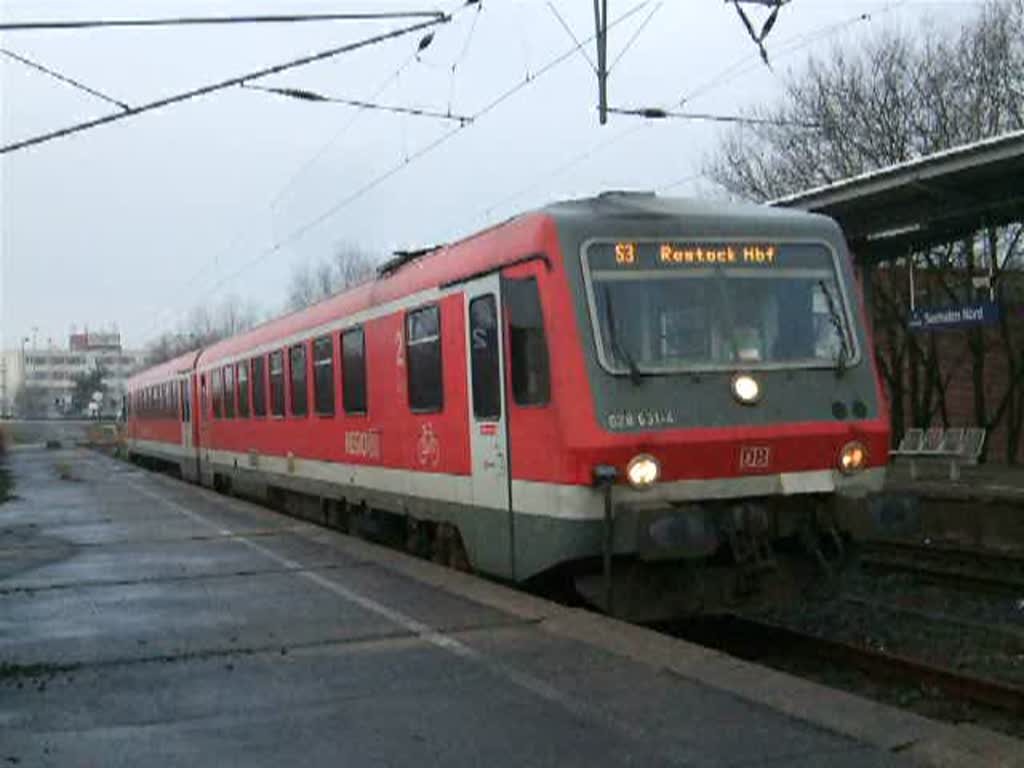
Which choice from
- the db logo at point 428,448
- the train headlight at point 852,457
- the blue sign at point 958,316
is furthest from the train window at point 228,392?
the train headlight at point 852,457

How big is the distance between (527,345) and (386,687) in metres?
2.91

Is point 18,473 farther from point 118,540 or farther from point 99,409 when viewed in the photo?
point 99,409

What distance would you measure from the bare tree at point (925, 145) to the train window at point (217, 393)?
1309cm

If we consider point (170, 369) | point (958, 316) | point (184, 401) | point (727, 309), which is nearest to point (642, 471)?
point (727, 309)

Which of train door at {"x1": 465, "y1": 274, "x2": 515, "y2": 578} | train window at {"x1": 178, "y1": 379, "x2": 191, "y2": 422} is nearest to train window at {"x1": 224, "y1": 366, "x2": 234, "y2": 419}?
train window at {"x1": 178, "y1": 379, "x2": 191, "y2": 422}

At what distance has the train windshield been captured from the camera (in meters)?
8.09

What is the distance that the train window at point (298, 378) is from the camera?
15141 millimetres

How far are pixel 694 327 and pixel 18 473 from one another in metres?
31.7

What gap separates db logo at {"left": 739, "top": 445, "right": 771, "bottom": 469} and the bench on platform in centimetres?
1342

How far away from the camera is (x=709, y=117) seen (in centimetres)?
1975

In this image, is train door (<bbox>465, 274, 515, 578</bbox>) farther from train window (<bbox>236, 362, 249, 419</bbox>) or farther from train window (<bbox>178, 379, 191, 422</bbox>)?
train window (<bbox>178, 379, 191, 422</bbox>)

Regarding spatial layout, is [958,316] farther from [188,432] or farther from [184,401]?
[184,401]

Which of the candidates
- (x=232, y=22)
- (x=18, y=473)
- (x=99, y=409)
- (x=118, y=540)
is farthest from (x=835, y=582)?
(x=99, y=409)

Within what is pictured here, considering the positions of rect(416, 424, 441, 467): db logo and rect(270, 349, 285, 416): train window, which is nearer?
rect(416, 424, 441, 467): db logo
